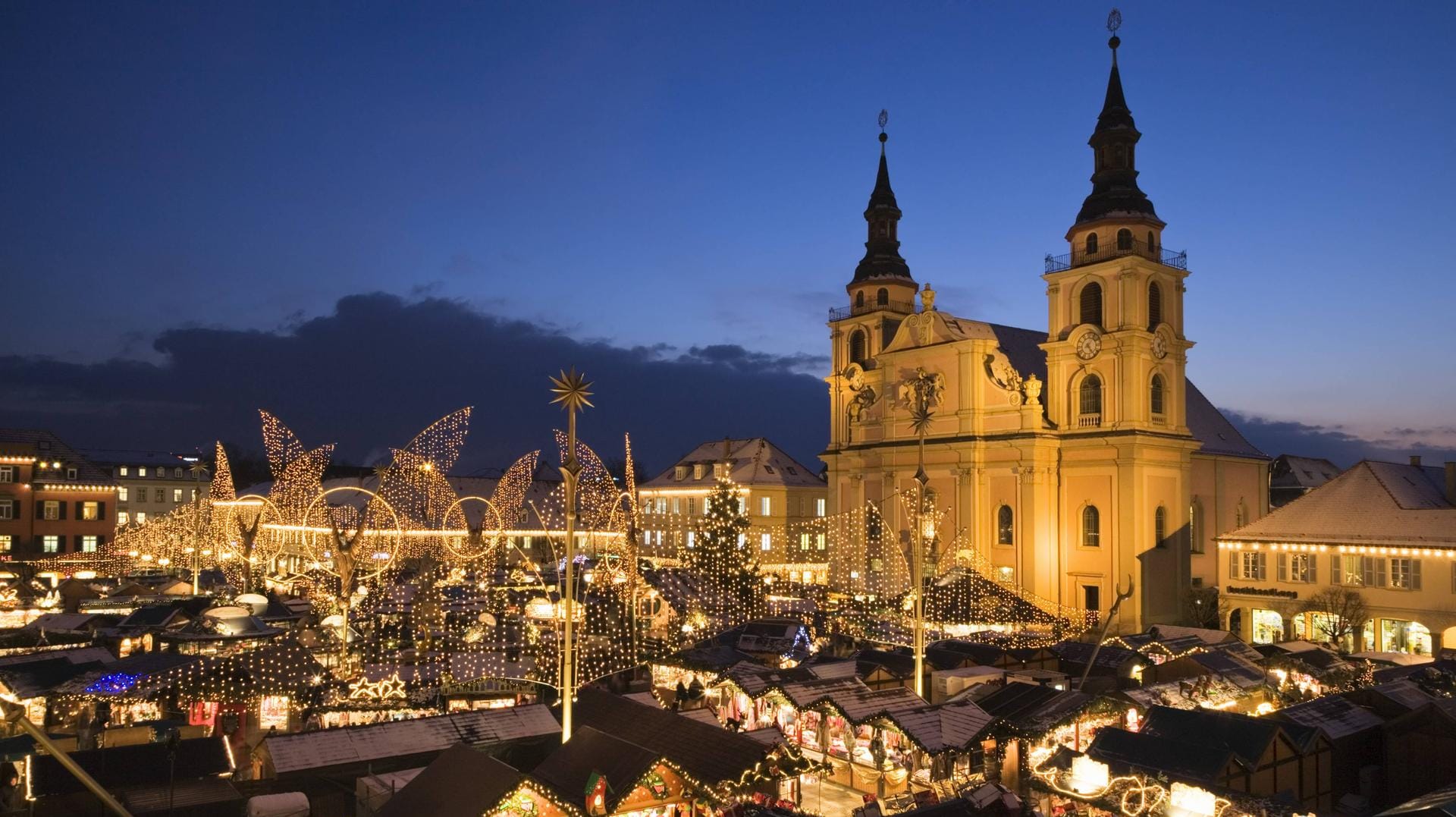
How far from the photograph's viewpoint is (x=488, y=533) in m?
66.5

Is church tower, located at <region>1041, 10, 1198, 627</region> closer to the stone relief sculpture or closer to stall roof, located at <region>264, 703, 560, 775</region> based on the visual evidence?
the stone relief sculpture

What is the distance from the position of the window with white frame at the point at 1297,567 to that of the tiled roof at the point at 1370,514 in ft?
1.82

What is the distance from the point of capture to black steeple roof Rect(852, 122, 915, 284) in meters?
55.9

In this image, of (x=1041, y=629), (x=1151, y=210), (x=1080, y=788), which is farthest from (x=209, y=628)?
(x=1151, y=210)

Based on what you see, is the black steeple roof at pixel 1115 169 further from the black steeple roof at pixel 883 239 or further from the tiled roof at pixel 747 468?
the tiled roof at pixel 747 468

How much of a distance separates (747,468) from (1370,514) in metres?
35.9

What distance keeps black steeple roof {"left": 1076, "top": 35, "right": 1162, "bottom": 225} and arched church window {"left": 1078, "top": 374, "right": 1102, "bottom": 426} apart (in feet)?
21.3

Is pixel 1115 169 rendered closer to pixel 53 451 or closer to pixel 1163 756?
pixel 1163 756

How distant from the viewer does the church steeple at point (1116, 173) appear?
43281 millimetres

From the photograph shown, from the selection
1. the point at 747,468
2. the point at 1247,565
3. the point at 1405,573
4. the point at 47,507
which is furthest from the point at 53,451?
the point at 1405,573

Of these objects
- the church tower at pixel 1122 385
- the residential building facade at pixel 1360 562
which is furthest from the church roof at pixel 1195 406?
the residential building facade at pixel 1360 562

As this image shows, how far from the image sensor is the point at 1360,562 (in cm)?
3522

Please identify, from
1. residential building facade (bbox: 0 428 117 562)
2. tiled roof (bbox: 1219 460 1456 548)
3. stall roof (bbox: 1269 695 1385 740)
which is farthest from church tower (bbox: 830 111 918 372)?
residential building facade (bbox: 0 428 117 562)

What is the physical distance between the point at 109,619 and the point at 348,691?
15.8m
